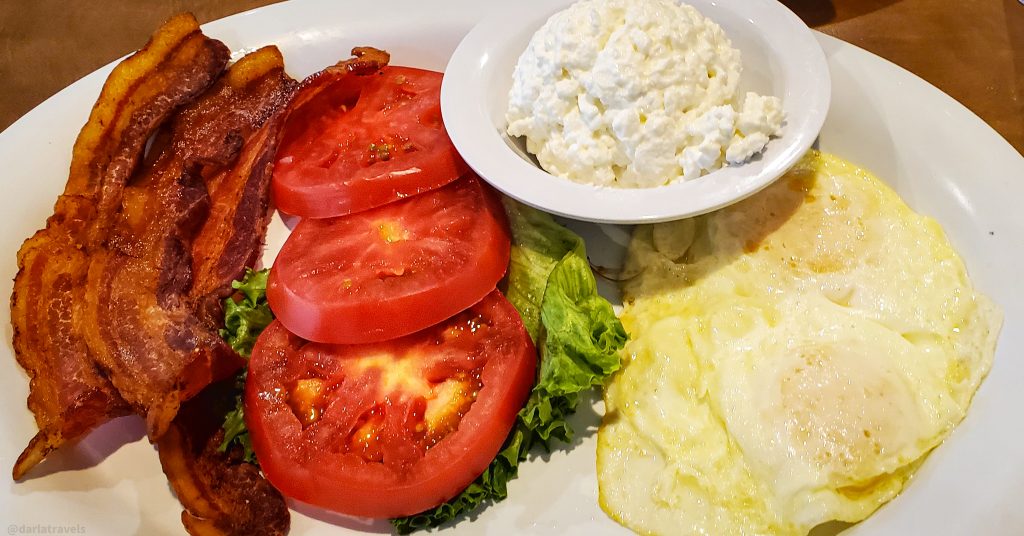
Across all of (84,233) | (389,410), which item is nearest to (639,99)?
(389,410)

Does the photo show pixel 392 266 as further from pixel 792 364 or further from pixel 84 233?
pixel 792 364

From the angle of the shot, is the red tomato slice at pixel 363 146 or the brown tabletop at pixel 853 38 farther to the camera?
the brown tabletop at pixel 853 38

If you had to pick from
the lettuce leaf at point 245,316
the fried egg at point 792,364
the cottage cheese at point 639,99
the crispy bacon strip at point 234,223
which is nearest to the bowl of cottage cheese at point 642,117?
the cottage cheese at point 639,99

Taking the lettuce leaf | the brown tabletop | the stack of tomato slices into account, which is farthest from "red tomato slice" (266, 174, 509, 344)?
the brown tabletop

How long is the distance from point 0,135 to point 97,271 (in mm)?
950

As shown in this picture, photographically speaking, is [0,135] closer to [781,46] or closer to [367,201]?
[367,201]

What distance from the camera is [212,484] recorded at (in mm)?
1727

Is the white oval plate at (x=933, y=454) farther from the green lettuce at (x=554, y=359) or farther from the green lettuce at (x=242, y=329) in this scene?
the green lettuce at (x=242, y=329)

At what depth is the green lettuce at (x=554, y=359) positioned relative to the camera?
168 cm

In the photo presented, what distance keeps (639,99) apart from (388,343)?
948 mm

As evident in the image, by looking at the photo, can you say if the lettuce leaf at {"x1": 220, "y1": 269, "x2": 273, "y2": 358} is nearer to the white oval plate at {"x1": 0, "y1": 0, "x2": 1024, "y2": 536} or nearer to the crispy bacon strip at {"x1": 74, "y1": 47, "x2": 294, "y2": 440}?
the crispy bacon strip at {"x1": 74, "y1": 47, "x2": 294, "y2": 440}

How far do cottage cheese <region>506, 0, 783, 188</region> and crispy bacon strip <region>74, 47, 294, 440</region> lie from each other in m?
0.98

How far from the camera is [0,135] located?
227 centimetres

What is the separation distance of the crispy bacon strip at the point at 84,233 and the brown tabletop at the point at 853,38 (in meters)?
1.18
